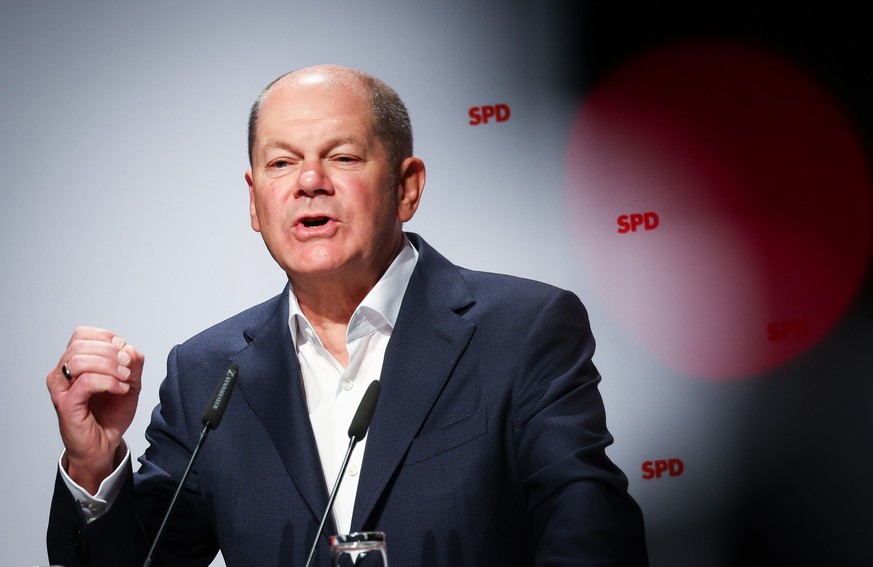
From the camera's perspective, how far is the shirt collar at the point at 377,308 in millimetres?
2211

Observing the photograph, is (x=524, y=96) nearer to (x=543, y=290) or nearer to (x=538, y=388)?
(x=543, y=290)

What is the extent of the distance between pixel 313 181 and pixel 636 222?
4.31 ft

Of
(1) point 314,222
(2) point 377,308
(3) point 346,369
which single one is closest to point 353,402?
(3) point 346,369

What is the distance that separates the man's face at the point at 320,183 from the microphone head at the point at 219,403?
52cm

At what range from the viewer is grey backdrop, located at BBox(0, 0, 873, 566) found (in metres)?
3.04

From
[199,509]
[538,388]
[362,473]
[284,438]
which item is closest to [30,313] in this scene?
[199,509]

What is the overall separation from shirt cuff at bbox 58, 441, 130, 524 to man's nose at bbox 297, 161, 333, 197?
66 centimetres

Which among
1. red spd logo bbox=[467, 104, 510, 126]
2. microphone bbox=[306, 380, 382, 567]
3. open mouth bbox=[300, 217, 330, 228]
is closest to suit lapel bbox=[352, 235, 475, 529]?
open mouth bbox=[300, 217, 330, 228]

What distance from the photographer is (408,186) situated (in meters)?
2.39

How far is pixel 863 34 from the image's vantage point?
3.19 metres

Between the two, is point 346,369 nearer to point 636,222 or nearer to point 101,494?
point 101,494

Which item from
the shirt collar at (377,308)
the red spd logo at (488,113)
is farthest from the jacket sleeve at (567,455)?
the red spd logo at (488,113)

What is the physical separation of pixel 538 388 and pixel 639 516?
0.33 meters

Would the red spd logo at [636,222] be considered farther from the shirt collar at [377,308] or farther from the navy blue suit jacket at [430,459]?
the shirt collar at [377,308]
